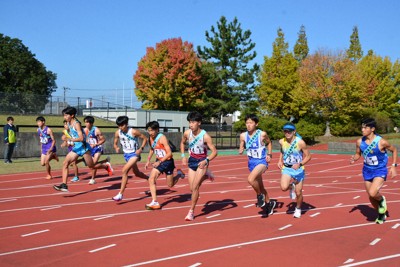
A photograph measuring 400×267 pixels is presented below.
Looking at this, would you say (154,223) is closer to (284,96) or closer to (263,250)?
(263,250)

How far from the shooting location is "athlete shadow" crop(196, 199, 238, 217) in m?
9.38

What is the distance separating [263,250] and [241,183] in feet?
25.9

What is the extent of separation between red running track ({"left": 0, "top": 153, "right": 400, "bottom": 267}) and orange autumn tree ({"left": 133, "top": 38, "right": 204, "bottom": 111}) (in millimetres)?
44124

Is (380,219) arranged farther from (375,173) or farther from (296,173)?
(296,173)

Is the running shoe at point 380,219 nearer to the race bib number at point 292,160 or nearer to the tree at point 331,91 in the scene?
the race bib number at point 292,160

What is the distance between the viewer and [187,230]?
24.6ft

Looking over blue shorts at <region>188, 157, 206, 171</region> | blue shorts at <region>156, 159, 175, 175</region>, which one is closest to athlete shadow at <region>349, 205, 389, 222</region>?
blue shorts at <region>188, 157, 206, 171</region>

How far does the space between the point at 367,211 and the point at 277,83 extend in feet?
138

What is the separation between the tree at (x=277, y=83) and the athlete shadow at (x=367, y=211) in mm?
40202

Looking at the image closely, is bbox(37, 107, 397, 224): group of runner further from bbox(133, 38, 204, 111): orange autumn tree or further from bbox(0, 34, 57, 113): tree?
bbox(0, 34, 57, 113): tree

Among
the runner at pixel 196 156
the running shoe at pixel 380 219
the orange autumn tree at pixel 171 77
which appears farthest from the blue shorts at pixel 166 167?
the orange autumn tree at pixel 171 77

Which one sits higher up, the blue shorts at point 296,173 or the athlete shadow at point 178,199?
the blue shorts at point 296,173

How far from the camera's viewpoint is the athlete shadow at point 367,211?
8687 mm

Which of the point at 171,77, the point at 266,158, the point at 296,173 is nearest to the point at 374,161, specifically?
the point at 296,173
